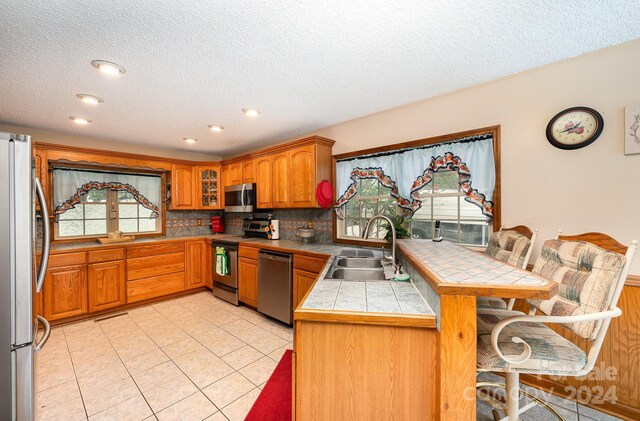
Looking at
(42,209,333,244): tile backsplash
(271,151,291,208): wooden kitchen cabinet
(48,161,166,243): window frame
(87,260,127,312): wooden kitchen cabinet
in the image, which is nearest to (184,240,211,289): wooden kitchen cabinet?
(42,209,333,244): tile backsplash

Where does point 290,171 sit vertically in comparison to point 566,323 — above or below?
above

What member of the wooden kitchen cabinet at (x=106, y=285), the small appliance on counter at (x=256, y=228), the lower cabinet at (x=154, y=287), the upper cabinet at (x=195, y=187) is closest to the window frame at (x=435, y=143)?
the small appliance on counter at (x=256, y=228)

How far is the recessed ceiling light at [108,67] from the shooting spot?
5.92 ft

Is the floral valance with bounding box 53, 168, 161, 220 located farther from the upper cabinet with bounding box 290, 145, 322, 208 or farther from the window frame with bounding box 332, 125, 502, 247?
the window frame with bounding box 332, 125, 502, 247

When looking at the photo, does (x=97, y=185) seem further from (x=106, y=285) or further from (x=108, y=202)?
(x=106, y=285)

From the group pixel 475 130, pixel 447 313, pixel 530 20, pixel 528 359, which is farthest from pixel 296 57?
pixel 528 359

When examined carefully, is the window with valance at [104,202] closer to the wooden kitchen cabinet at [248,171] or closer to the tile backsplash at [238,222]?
the tile backsplash at [238,222]

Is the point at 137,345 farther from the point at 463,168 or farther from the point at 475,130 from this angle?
the point at 475,130

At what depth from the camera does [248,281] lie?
354 cm

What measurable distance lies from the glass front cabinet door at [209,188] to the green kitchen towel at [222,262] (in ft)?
3.46

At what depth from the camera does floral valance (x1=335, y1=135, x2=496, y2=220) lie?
7.39 ft

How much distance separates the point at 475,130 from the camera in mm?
2268

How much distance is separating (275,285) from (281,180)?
1.41m

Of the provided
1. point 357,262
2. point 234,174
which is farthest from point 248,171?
point 357,262
